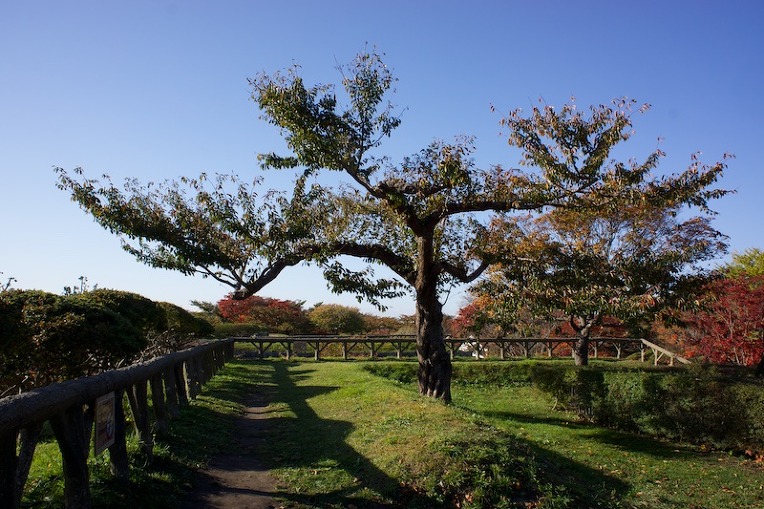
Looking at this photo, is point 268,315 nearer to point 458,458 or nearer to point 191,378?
point 191,378

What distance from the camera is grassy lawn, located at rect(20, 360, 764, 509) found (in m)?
6.52

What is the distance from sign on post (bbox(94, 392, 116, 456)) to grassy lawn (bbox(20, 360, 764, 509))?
44 centimetres

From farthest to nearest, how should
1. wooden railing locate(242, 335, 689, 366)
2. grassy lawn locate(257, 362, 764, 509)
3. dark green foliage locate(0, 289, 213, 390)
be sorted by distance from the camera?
wooden railing locate(242, 335, 689, 366)
dark green foliage locate(0, 289, 213, 390)
grassy lawn locate(257, 362, 764, 509)

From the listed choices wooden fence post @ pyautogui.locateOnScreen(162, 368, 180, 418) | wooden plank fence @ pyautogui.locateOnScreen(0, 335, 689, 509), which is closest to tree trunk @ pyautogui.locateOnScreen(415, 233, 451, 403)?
wooden fence post @ pyautogui.locateOnScreen(162, 368, 180, 418)

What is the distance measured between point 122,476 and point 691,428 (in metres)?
11.8

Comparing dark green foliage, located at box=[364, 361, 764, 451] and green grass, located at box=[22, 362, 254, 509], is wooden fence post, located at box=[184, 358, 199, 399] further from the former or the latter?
dark green foliage, located at box=[364, 361, 764, 451]

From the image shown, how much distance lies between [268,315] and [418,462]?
134 ft

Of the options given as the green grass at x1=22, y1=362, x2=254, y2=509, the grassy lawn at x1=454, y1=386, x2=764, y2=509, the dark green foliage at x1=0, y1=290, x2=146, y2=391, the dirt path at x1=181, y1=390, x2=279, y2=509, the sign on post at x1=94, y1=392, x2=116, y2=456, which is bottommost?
the grassy lawn at x1=454, y1=386, x2=764, y2=509

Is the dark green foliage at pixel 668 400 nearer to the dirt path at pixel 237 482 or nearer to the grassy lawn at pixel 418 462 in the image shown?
the grassy lawn at pixel 418 462

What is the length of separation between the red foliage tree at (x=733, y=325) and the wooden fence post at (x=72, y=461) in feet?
79.7

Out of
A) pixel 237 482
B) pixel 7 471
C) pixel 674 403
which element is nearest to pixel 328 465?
pixel 237 482

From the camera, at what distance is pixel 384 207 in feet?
42.3

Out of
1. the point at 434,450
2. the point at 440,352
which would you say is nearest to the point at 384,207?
the point at 440,352

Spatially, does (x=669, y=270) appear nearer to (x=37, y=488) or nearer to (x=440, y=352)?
(x=440, y=352)
